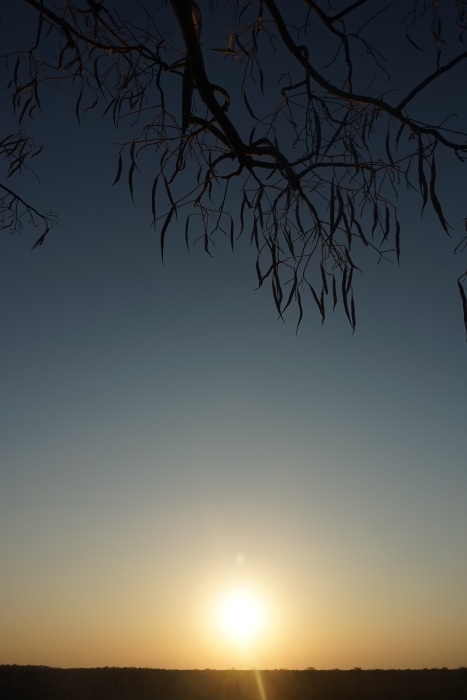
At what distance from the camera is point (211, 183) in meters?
2.45

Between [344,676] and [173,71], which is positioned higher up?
[173,71]

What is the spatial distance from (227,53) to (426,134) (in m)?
0.80

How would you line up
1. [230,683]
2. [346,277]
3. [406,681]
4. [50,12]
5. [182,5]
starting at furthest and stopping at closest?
[230,683] → [406,681] → [346,277] → [50,12] → [182,5]

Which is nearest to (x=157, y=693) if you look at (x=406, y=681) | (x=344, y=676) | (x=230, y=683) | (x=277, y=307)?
(x=230, y=683)

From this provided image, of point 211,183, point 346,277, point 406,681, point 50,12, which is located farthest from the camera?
point 406,681

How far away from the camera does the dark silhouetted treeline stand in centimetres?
2178

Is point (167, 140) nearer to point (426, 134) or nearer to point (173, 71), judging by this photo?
point (173, 71)

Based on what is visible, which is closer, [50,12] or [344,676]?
[50,12]

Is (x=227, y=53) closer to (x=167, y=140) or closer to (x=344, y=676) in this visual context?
(x=167, y=140)

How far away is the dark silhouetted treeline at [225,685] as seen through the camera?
71.5 feet

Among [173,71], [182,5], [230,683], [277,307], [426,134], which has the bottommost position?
[230,683]

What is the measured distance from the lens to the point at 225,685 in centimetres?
2584

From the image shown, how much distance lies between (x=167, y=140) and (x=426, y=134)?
93cm

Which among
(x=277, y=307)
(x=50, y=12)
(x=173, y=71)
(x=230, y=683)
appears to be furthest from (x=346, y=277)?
(x=230, y=683)
